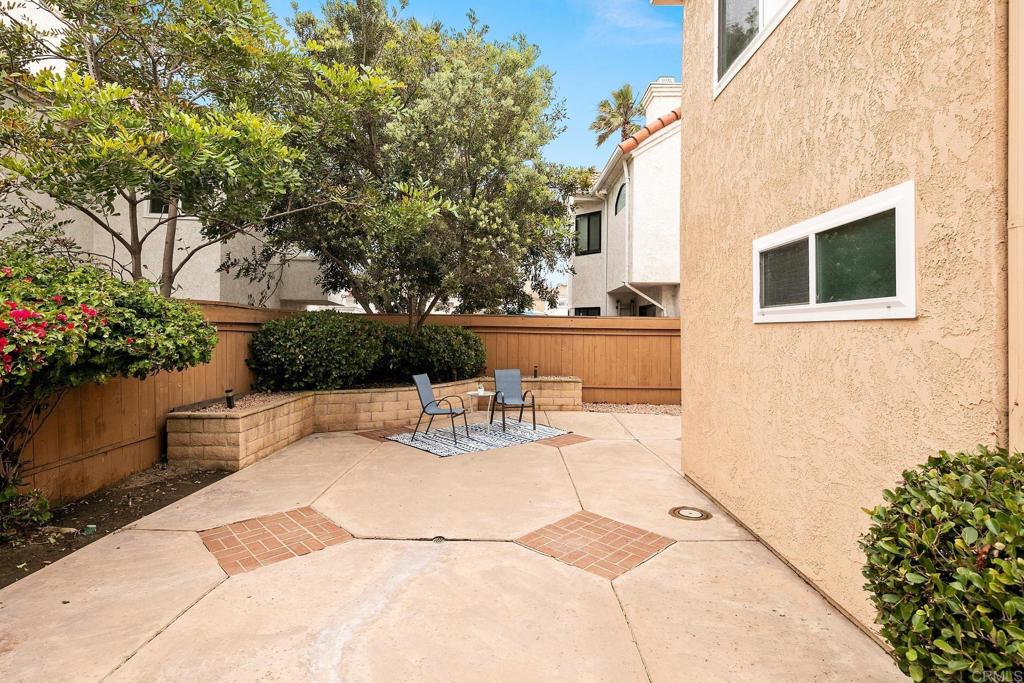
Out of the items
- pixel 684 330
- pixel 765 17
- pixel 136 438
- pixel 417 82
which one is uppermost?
pixel 417 82

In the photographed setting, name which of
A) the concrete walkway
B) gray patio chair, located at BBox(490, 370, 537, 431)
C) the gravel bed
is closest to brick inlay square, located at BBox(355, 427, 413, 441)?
gray patio chair, located at BBox(490, 370, 537, 431)

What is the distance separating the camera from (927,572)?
1.47m

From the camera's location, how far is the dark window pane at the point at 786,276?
3.23 metres

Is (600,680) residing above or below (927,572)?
below

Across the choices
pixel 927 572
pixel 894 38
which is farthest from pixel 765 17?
pixel 927 572

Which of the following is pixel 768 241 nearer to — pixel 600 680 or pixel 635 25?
pixel 600 680

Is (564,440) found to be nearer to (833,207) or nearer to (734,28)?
(833,207)

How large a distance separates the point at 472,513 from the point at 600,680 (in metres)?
2.13

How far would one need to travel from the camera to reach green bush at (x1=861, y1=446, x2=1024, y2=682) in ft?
4.18

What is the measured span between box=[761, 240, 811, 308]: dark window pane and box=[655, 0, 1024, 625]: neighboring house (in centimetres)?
1

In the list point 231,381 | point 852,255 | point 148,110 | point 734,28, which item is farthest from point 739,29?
point 231,381

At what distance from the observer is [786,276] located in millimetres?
3422

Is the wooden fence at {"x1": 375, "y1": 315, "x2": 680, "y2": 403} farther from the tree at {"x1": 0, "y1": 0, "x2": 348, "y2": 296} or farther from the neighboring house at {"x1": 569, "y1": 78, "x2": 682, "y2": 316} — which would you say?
the tree at {"x1": 0, "y1": 0, "x2": 348, "y2": 296}

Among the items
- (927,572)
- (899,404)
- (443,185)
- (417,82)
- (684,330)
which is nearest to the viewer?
(927,572)
